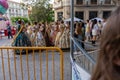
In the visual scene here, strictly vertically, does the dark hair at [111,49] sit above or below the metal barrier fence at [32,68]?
above

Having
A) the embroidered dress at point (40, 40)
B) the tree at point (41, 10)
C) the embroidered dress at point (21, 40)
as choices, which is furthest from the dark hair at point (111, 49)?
the tree at point (41, 10)

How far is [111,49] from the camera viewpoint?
1.02 meters

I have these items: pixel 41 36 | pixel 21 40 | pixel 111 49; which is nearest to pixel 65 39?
pixel 41 36

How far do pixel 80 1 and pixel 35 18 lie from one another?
29.5ft

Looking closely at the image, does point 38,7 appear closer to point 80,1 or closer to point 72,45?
point 80,1

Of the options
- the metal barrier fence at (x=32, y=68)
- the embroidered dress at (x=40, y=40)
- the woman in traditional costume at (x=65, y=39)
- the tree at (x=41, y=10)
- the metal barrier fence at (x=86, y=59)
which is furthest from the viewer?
the tree at (x=41, y=10)

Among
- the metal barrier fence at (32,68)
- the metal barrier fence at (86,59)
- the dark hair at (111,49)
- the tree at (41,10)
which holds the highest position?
the tree at (41,10)

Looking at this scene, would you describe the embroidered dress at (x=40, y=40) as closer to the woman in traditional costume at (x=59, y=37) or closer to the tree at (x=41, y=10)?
the woman in traditional costume at (x=59, y=37)

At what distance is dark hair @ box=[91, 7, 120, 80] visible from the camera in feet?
3.31

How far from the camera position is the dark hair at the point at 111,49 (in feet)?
3.31

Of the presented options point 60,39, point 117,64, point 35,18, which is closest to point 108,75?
point 117,64

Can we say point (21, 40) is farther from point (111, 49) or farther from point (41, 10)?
point (41, 10)

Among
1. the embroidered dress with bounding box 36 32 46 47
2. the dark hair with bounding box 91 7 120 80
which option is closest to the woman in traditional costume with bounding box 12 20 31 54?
the embroidered dress with bounding box 36 32 46 47

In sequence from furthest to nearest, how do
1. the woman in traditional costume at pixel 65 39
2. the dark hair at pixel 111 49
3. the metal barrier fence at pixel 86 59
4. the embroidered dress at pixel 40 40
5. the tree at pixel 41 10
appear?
1. the tree at pixel 41 10
2. the embroidered dress at pixel 40 40
3. the woman in traditional costume at pixel 65 39
4. the metal barrier fence at pixel 86 59
5. the dark hair at pixel 111 49
